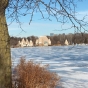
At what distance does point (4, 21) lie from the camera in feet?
11.4

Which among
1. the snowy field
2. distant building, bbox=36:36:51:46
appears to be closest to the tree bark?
the snowy field

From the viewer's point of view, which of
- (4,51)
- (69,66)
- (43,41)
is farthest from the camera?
(43,41)

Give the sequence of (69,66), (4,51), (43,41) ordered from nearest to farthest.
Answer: (4,51) → (69,66) → (43,41)

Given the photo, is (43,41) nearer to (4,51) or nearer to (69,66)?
(69,66)

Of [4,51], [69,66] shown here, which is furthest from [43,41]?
[4,51]

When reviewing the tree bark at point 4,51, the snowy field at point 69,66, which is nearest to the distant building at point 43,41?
the snowy field at point 69,66

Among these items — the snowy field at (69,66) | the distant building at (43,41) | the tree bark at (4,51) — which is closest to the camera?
the tree bark at (4,51)

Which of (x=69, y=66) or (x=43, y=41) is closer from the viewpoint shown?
(x=69, y=66)

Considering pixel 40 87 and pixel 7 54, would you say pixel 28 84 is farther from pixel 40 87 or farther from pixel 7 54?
pixel 7 54

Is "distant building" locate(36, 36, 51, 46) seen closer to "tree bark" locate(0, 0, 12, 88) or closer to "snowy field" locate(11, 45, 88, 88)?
"snowy field" locate(11, 45, 88, 88)

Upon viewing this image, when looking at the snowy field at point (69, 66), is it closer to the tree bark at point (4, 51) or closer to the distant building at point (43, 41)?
the tree bark at point (4, 51)

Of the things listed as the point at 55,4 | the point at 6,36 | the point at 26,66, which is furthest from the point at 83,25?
the point at 26,66

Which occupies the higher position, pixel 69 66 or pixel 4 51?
pixel 4 51

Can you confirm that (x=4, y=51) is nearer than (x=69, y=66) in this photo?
Yes
